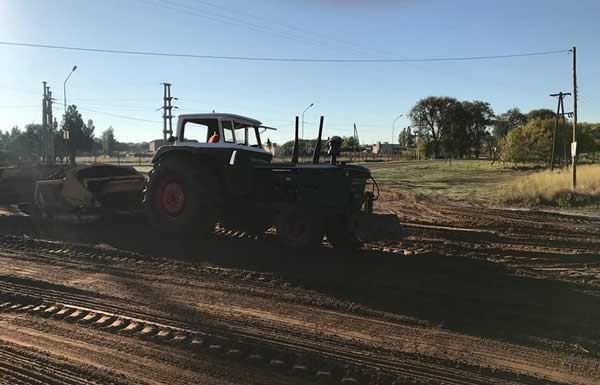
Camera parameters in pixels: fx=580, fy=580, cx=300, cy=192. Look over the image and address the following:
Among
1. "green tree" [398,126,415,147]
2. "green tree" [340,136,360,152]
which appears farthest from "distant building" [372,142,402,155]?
"green tree" [340,136,360,152]

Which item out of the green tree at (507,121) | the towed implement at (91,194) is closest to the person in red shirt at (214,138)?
the towed implement at (91,194)

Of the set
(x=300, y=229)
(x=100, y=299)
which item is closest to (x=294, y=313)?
(x=100, y=299)

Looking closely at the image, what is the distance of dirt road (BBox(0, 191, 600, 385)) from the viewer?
4934 mm

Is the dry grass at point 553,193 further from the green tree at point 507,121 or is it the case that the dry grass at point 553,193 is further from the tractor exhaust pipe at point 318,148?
the green tree at point 507,121

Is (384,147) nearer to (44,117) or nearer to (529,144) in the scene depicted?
(529,144)

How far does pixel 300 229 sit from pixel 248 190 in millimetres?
1240

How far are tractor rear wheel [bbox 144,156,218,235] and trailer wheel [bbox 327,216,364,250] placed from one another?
7.02 ft

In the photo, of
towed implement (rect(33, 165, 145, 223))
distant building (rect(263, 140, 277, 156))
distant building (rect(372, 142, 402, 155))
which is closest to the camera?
distant building (rect(263, 140, 277, 156))

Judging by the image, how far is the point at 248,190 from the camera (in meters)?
10.3

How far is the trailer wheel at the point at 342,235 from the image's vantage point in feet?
32.7

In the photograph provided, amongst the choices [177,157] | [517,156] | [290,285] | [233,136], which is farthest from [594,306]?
[517,156]

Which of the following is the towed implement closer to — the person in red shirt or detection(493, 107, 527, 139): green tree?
the person in red shirt

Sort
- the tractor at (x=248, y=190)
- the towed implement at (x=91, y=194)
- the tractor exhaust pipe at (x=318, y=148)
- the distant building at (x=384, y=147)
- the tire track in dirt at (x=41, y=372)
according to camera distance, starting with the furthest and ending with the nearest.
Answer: the distant building at (x=384, y=147)
the towed implement at (x=91, y=194)
the tractor exhaust pipe at (x=318, y=148)
the tractor at (x=248, y=190)
the tire track in dirt at (x=41, y=372)

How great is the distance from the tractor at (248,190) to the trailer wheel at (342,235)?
0.06 ft
